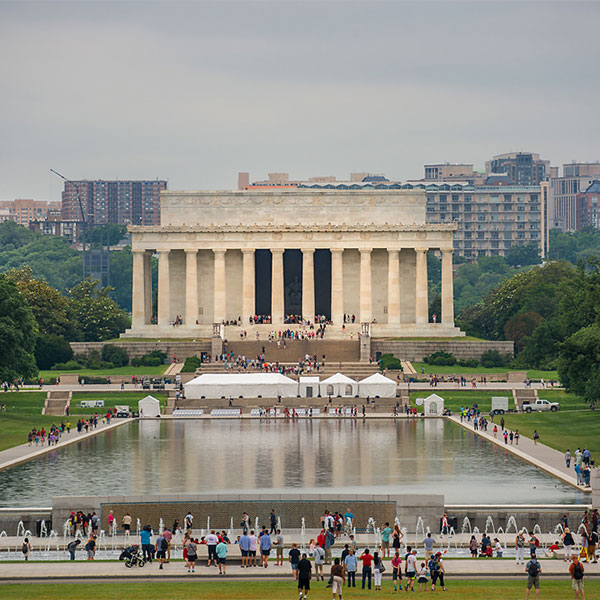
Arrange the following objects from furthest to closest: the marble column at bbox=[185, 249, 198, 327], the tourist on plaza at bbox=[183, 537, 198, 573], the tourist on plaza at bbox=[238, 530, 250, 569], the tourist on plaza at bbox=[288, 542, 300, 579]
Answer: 1. the marble column at bbox=[185, 249, 198, 327]
2. the tourist on plaza at bbox=[238, 530, 250, 569]
3. the tourist on plaza at bbox=[183, 537, 198, 573]
4. the tourist on plaza at bbox=[288, 542, 300, 579]

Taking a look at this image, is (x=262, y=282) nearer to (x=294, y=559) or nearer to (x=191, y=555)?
(x=191, y=555)

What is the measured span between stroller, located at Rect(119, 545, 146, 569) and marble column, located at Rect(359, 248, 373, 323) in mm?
100670

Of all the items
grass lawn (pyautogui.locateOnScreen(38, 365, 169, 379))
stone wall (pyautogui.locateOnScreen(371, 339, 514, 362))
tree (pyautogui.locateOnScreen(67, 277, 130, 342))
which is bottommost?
grass lawn (pyautogui.locateOnScreen(38, 365, 169, 379))

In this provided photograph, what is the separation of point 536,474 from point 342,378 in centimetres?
4153

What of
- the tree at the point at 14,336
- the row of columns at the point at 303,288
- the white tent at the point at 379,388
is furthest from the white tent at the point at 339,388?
the row of columns at the point at 303,288

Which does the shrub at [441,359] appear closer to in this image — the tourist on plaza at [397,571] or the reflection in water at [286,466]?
the reflection in water at [286,466]

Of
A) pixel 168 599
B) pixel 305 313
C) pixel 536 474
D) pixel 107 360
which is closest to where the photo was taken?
pixel 168 599

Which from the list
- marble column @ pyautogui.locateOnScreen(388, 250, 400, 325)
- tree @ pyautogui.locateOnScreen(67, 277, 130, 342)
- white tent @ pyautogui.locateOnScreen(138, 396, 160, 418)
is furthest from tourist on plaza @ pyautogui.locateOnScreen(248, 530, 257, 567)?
marble column @ pyautogui.locateOnScreen(388, 250, 400, 325)

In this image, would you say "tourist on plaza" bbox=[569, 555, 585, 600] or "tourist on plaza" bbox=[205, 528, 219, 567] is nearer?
"tourist on plaza" bbox=[569, 555, 585, 600]

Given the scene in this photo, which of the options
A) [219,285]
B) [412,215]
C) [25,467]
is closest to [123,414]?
[25,467]

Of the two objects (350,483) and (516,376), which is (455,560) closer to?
(350,483)

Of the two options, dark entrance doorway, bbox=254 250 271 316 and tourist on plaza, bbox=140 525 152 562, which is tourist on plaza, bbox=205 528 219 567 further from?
dark entrance doorway, bbox=254 250 271 316

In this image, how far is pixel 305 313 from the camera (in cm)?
14925

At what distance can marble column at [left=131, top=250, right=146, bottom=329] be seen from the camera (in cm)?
14938
